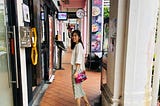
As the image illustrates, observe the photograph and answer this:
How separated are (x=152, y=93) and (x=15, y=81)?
5.90 feet

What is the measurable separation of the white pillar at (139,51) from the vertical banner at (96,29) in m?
4.94

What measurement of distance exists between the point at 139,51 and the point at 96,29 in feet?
17.1

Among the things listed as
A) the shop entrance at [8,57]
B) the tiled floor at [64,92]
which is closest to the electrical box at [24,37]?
the shop entrance at [8,57]

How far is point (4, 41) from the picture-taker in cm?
206

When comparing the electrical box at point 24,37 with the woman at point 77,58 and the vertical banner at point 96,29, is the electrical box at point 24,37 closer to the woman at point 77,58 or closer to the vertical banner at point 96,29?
the woman at point 77,58

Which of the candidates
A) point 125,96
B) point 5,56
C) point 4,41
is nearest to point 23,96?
point 5,56

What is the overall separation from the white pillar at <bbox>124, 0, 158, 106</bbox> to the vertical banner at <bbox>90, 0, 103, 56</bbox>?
494 cm

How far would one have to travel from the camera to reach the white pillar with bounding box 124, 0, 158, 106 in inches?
81.3

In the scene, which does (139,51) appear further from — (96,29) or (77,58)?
(96,29)

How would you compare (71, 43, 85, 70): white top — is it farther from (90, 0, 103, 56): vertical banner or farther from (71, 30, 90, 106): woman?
(90, 0, 103, 56): vertical banner

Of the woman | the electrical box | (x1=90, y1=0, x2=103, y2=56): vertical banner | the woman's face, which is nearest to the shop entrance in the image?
the electrical box

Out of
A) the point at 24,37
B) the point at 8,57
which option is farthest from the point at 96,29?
the point at 8,57

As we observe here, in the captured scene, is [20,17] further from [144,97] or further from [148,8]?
[144,97]

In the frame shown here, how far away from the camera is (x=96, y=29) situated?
7262 millimetres
